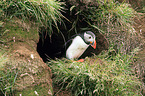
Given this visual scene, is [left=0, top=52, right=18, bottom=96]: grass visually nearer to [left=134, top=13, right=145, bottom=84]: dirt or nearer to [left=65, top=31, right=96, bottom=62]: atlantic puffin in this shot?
[left=65, top=31, right=96, bottom=62]: atlantic puffin

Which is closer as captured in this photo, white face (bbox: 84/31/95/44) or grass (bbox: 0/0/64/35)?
grass (bbox: 0/0/64/35)

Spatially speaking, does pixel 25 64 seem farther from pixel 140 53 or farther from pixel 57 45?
pixel 140 53

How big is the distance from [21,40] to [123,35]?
2.19m

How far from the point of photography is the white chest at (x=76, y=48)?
11.1 feet

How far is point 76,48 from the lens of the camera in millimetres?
3432

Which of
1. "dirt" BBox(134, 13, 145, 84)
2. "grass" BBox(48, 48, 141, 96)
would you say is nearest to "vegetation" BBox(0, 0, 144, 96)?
"grass" BBox(48, 48, 141, 96)

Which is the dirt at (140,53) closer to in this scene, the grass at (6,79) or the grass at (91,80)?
the grass at (91,80)

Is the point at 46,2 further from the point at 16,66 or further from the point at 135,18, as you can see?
the point at 135,18

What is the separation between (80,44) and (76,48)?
0.12 metres

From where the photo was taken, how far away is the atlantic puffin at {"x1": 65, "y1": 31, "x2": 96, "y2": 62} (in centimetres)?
336

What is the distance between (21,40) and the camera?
2.46 m

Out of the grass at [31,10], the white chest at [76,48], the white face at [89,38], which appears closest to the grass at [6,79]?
the grass at [31,10]

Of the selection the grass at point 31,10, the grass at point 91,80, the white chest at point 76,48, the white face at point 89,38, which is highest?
the grass at point 31,10

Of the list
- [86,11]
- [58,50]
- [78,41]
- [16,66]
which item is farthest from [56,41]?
[16,66]
